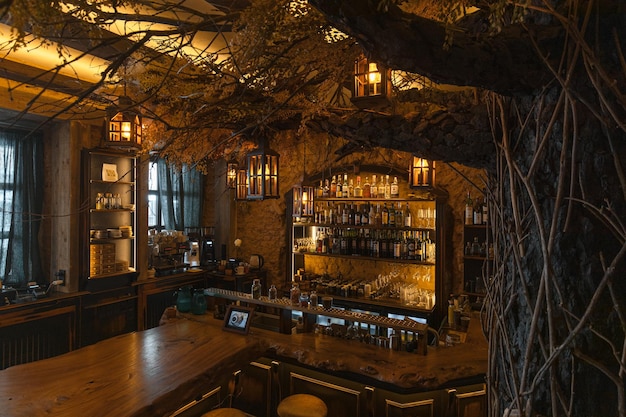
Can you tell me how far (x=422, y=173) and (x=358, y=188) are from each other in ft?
6.05

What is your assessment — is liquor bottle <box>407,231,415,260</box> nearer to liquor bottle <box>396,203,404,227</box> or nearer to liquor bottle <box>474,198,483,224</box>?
liquor bottle <box>396,203,404,227</box>

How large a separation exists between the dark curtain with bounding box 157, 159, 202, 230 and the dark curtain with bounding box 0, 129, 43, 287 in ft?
6.85

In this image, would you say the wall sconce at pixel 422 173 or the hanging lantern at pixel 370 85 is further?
the wall sconce at pixel 422 173

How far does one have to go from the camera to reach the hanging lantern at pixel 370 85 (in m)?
2.05

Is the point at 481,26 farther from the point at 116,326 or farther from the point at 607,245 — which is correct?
the point at 116,326

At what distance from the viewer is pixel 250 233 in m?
6.74

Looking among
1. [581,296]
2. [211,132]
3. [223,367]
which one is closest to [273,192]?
[211,132]

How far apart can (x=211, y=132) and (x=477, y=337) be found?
2.71 m

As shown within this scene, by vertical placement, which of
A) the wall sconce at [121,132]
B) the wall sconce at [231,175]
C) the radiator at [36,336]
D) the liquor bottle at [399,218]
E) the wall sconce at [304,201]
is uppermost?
the wall sconce at [121,132]

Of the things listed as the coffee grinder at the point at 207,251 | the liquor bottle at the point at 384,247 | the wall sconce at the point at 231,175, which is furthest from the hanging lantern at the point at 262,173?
the coffee grinder at the point at 207,251

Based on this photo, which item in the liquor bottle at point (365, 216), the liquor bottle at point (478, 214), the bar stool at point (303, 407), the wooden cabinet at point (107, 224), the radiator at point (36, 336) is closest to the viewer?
the bar stool at point (303, 407)

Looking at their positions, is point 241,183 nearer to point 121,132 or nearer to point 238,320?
point 121,132

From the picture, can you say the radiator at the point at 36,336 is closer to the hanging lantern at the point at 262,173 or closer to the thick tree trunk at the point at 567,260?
the hanging lantern at the point at 262,173

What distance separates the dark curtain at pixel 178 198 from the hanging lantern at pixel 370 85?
195 inches
